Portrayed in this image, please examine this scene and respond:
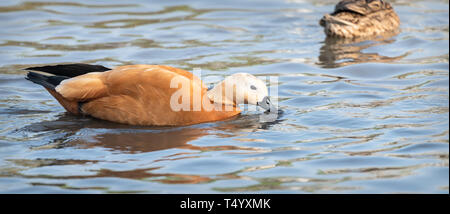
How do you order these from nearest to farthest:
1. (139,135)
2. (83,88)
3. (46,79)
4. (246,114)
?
(139,135)
(83,88)
(46,79)
(246,114)

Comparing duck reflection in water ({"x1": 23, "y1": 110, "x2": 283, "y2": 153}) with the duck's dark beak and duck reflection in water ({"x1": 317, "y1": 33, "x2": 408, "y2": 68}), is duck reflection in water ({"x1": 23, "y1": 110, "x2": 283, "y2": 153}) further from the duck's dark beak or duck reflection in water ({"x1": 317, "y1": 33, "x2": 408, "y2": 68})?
duck reflection in water ({"x1": 317, "y1": 33, "x2": 408, "y2": 68})

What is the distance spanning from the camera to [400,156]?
21.4ft

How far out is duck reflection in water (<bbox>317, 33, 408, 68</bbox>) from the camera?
10812 mm

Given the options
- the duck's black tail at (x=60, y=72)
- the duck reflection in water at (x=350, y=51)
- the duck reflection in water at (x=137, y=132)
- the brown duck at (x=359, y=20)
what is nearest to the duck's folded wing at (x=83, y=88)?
the duck's black tail at (x=60, y=72)

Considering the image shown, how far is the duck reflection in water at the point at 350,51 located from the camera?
35.5 feet

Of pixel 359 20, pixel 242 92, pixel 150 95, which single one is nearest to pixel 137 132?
pixel 150 95

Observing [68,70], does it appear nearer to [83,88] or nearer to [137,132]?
[83,88]

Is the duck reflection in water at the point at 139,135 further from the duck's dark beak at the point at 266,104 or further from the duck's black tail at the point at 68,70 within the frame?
the duck's black tail at the point at 68,70

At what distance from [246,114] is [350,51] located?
381 centimetres

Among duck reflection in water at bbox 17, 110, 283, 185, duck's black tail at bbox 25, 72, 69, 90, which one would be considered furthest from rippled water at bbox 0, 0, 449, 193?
duck's black tail at bbox 25, 72, 69, 90

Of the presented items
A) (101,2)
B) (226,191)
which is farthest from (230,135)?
(101,2)

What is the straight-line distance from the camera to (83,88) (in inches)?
310

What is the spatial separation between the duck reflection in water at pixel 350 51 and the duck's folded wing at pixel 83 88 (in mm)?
3855
